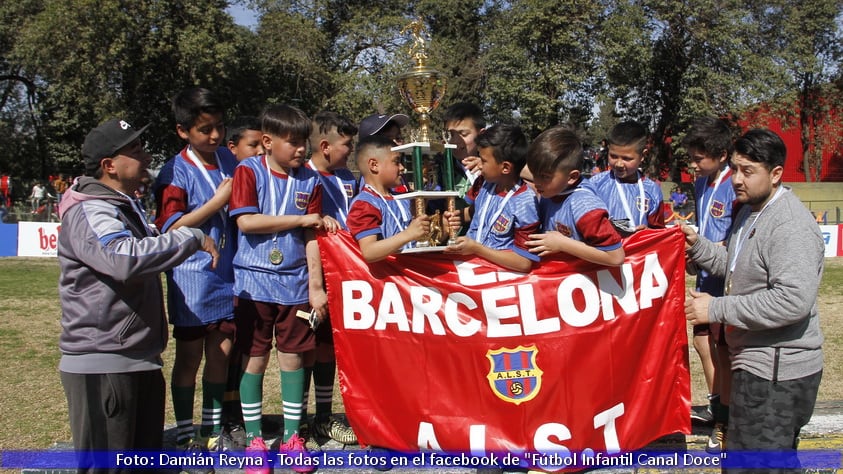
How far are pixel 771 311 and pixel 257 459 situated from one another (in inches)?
114

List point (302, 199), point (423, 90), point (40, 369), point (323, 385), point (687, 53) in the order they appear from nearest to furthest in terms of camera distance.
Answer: point (423, 90)
point (302, 199)
point (323, 385)
point (40, 369)
point (687, 53)

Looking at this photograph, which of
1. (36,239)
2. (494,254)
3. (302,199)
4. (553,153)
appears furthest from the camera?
(36,239)

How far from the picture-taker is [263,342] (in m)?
4.17

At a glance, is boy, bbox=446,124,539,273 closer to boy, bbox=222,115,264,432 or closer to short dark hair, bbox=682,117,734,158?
short dark hair, bbox=682,117,734,158

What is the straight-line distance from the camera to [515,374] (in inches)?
155

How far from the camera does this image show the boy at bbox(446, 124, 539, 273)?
3.89 metres

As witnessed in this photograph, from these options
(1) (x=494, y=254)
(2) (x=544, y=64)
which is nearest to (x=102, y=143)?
(1) (x=494, y=254)

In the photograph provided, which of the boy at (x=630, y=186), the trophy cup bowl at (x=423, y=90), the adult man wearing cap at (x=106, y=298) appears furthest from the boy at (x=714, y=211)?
the adult man wearing cap at (x=106, y=298)

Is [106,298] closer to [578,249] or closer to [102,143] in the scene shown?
[102,143]

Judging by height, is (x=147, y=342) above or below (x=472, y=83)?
below

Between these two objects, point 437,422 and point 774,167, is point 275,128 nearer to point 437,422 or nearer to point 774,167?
point 437,422

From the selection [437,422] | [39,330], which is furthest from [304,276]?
[39,330]

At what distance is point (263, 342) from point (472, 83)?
30375 mm

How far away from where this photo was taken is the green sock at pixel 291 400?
4.16m
